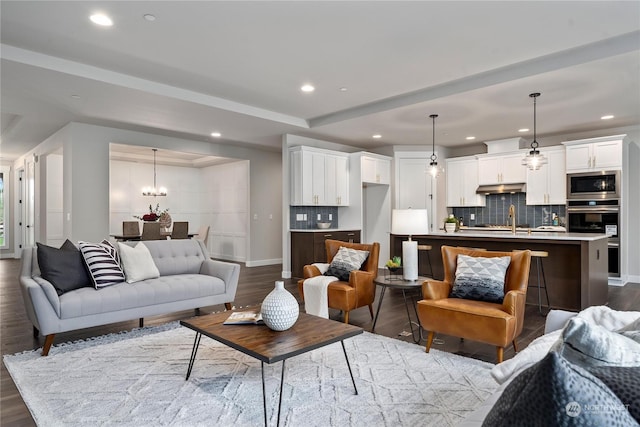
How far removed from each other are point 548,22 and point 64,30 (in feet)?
13.5

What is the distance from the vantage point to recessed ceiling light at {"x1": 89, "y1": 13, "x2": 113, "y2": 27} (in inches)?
120

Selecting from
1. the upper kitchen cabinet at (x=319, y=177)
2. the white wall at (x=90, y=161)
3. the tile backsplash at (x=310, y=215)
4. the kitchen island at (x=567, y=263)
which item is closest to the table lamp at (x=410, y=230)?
the kitchen island at (x=567, y=263)

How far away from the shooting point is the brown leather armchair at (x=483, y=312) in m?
2.79

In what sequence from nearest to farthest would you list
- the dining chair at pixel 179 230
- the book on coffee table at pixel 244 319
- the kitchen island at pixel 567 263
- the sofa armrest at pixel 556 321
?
the sofa armrest at pixel 556 321 < the book on coffee table at pixel 244 319 < the kitchen island at pixel 567 263 < the dining chair at pixel 179 230

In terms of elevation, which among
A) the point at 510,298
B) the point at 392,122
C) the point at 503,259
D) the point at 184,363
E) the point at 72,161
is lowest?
the point at 184,363

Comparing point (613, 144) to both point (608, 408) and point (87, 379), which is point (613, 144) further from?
point (87, 379)

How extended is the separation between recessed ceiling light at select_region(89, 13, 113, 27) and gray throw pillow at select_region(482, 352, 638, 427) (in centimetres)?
367

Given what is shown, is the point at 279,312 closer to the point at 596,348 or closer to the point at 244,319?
the point at 244,319

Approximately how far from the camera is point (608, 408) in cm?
68

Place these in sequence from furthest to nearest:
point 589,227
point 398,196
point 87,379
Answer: point 398,196 < point 589,227 < point 87,379

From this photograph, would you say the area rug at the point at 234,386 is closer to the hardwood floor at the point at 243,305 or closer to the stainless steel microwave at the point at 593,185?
the hardwood floor at the point at 243,305

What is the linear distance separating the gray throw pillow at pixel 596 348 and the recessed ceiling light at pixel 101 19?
366 cm

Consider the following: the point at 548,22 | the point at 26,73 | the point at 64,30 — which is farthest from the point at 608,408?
the point at 26,73

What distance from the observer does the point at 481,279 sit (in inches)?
126
